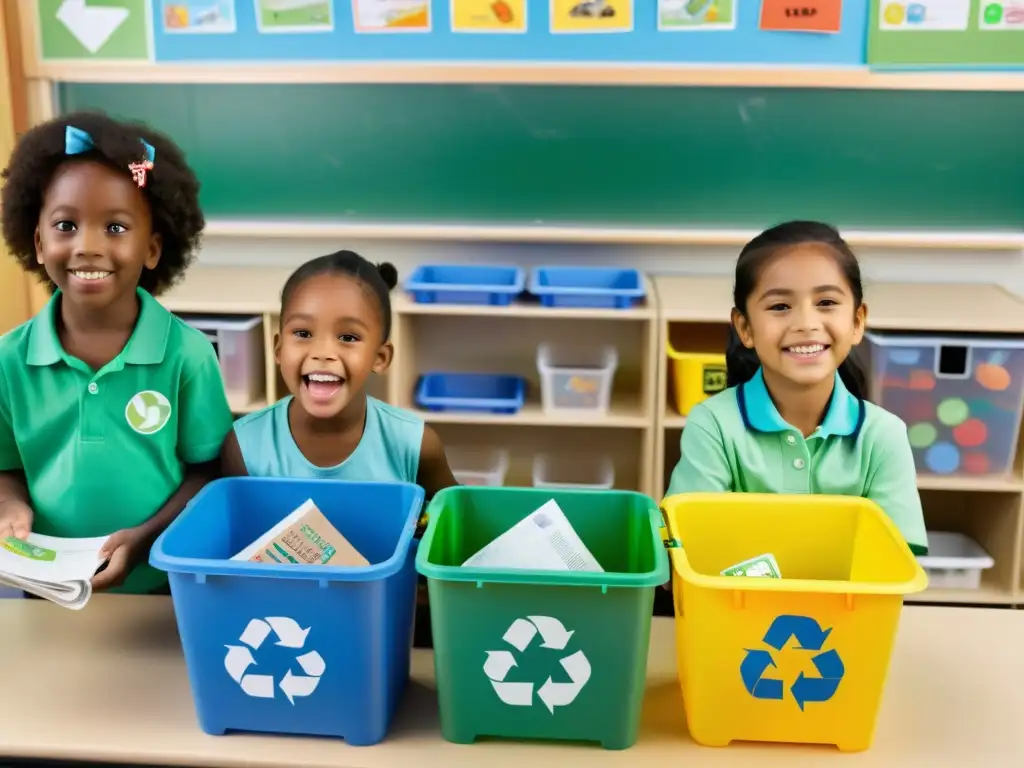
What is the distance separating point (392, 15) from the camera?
3.08 meters

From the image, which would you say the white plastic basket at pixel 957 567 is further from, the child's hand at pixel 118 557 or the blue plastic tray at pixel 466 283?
the child's hand at pixel 118 557

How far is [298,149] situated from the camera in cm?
325

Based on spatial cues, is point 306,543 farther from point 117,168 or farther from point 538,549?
point 117,168

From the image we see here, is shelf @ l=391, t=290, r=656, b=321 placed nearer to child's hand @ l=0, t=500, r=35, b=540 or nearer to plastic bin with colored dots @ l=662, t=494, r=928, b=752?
child's hand @ l=0, t=500, r=35, b=540

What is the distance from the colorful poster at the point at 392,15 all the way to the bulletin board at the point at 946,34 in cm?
134

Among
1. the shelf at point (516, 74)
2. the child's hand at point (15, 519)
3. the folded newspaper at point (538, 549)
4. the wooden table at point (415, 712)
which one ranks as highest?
the shelf at point (516, 74)

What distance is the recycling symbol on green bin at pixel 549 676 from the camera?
1.06m

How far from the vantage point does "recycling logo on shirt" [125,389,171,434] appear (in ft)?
4.73

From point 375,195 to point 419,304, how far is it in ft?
1.78

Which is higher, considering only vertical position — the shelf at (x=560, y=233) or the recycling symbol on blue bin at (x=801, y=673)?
the shelf at (x=560, y=233)

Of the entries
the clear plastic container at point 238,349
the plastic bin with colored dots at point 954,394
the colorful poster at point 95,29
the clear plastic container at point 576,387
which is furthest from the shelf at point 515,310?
the colorful poster at point 95,29

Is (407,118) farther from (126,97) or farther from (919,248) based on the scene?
(919,248)

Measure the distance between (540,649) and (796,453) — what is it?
0.59 meters

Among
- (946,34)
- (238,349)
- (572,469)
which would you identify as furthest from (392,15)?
(946,34)
